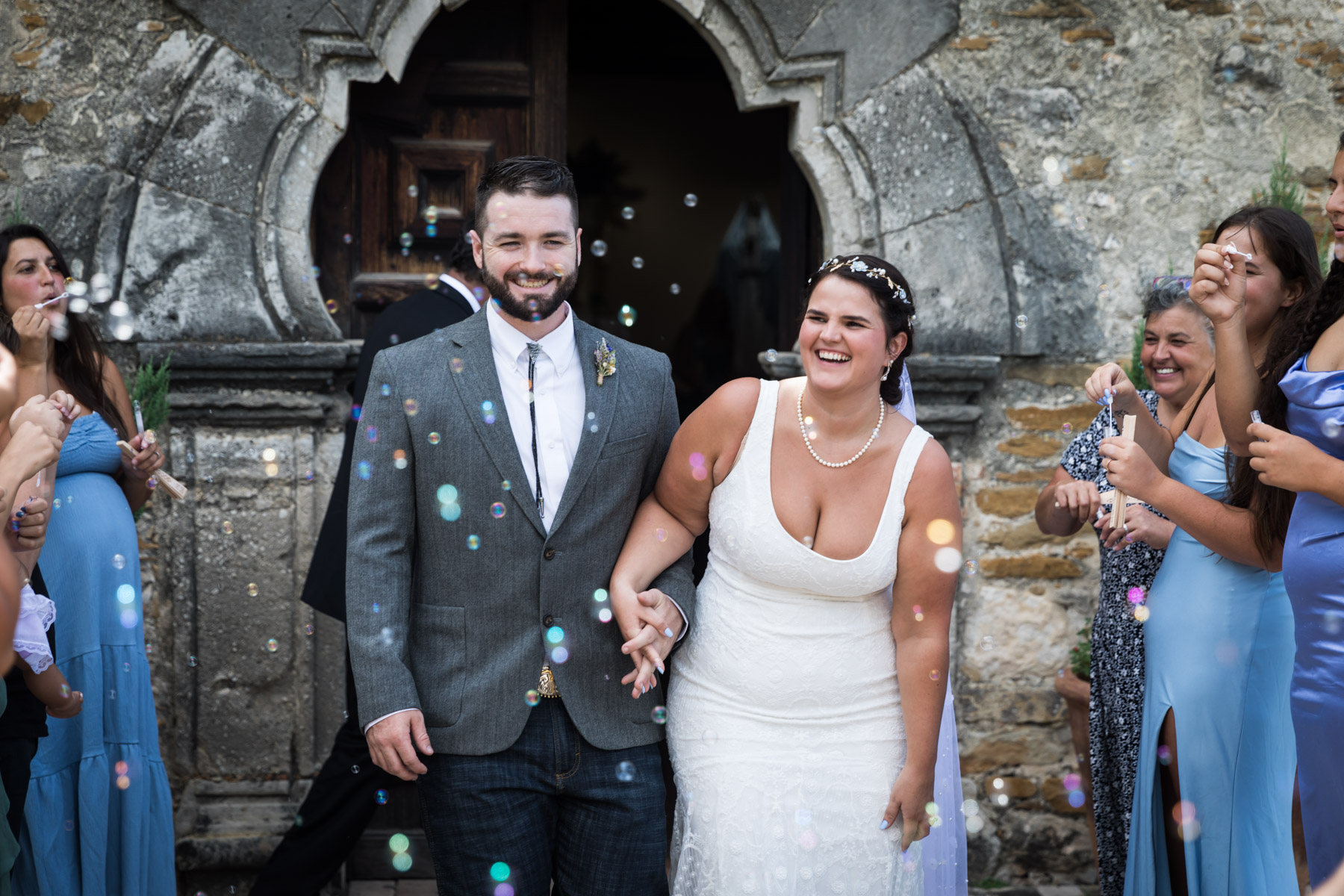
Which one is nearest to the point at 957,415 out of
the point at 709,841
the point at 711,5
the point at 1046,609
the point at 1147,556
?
the point at 1046,609

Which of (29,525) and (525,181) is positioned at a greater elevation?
(525,181)

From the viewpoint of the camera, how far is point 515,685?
2455mm

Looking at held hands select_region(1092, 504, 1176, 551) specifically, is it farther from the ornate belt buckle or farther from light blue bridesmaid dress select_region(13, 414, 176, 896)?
light blue bridesmaid dress select_region(13, 414, 176, 896)

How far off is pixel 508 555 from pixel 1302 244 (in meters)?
2.21

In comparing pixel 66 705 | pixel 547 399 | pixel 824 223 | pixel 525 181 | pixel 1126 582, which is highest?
pixel 824 223

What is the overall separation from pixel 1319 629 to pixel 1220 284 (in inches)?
32.4

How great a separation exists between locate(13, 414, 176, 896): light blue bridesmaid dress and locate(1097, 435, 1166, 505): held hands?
9.07ft

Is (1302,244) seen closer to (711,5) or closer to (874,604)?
(874,604)

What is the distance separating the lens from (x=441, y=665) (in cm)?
247

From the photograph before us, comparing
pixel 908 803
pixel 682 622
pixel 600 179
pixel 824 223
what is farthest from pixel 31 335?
pixel 600 179

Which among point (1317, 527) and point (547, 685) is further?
point (547, 685)

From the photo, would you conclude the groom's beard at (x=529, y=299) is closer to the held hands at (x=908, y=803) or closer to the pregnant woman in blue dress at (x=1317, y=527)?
the held hands at (x=908, y=803)

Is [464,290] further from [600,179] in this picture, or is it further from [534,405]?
[600,179]

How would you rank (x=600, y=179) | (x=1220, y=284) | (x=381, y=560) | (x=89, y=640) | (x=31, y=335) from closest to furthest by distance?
(x=381, y=560)
(x=1220, y=284)
(x=31, y=335)
(x=89, y=640)
(x=600, y=179)
